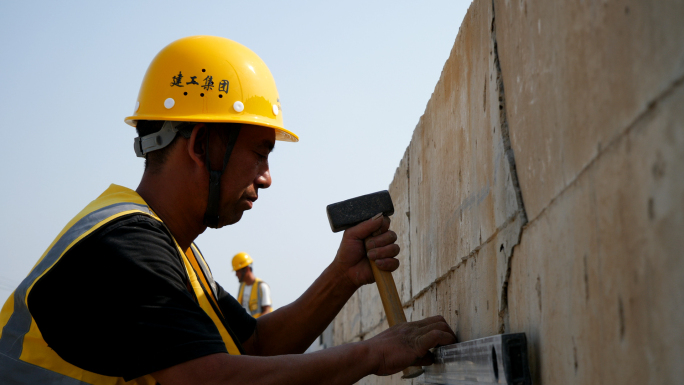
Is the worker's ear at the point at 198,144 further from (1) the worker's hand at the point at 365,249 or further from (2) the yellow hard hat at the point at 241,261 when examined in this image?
(2) the yellow hard hat at the point at 241,261

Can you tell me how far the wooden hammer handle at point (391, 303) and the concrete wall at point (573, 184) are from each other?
0.76 feet

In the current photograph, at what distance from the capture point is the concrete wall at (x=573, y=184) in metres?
0.78

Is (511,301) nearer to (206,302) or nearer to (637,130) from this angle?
(637,130)

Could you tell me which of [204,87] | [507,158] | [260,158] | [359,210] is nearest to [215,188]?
[260,158]

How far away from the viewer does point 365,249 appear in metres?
2.46

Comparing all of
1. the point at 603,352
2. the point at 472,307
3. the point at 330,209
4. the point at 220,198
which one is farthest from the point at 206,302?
the point at 603,352

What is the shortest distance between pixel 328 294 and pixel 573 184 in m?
1.76

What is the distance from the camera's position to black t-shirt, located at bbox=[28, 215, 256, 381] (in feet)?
5.53

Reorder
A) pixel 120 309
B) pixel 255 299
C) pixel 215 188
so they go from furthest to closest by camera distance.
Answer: pixel 255 299
pixel 215 188
pixel 120 309

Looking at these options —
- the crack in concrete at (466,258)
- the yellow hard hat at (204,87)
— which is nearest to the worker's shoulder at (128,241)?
the yellow hard hat at (204,87)

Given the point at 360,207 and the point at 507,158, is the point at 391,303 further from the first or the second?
the point at 507,158

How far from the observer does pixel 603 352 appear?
99 centimetres

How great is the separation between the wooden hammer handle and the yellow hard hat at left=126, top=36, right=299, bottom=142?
0.81 metres

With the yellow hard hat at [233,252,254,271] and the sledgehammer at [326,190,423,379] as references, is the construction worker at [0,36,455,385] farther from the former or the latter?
the yellow hard hat at [233,252,254,271]
